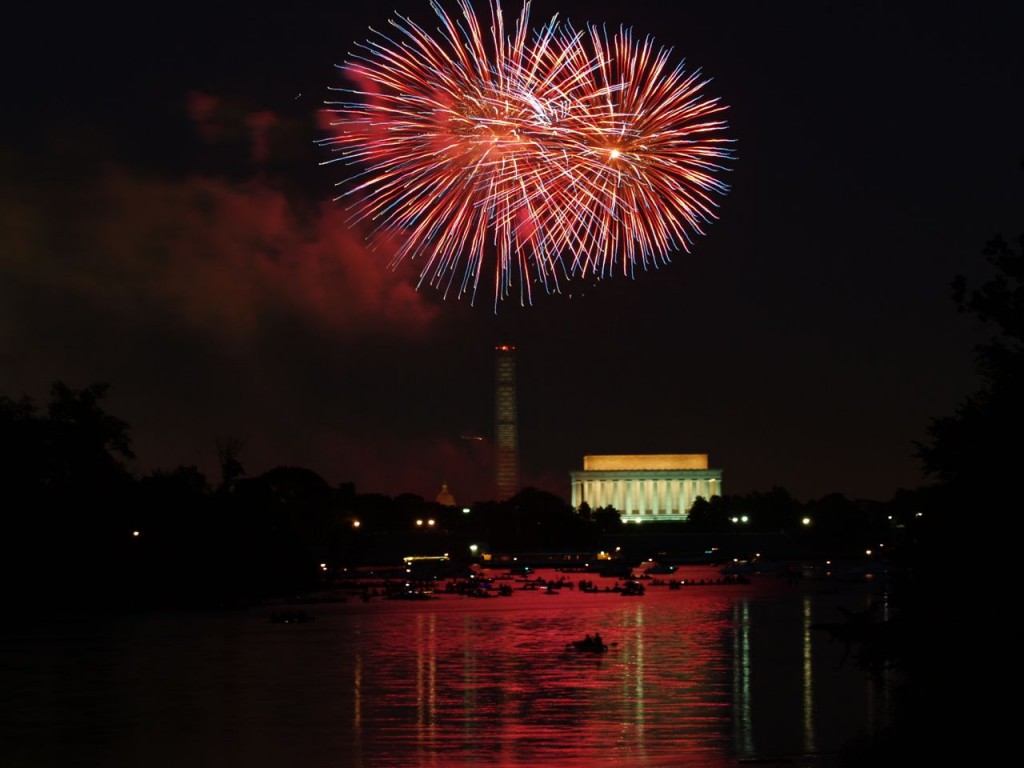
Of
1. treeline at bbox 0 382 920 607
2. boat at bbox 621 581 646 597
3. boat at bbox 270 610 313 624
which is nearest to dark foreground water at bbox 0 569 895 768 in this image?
boat at bbox 270 610 313 624

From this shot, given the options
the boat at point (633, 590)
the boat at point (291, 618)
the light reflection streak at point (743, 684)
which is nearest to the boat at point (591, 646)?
the light reflection streak at point (743, 684)

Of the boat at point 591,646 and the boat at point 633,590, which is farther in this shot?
the boat at point 633,590

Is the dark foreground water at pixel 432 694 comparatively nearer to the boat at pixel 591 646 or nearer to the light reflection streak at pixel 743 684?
the light reflection streak at pixel 743 684

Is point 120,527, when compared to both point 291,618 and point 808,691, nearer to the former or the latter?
point 291,618

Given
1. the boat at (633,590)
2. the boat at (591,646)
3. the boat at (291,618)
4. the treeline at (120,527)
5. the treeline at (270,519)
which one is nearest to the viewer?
the treeline at (270,519)

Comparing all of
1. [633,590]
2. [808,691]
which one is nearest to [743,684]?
[808,691]

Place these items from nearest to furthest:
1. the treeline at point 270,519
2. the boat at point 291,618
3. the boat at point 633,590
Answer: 1. the treeline at point 270,519
2. the boat at point 291,618
3. the boat at point 633,590

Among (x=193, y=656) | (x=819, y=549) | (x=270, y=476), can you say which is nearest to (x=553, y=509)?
(x=819, y=549)

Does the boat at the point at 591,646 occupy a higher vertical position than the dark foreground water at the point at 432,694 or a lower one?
higher

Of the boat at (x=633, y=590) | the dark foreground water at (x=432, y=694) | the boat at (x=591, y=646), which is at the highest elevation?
the boat at (x=633, y=590)
